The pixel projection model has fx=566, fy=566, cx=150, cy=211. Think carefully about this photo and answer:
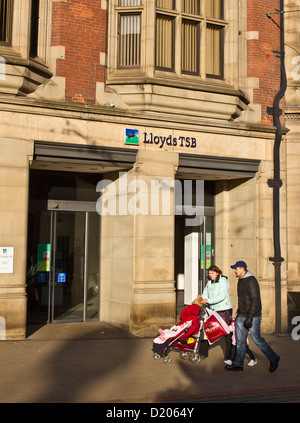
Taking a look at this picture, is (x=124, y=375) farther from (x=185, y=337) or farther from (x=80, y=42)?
(x=80, y=42)

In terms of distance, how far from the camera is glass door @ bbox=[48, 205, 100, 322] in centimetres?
1342

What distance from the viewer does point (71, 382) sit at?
7.93 metres

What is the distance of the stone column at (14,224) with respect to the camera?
36.3 feet

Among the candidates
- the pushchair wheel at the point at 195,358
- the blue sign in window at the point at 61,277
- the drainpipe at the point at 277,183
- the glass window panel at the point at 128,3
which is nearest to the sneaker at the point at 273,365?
the pushchair wheel at the point at 195,358

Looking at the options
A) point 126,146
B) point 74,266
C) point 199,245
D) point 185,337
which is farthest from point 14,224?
point 199,245

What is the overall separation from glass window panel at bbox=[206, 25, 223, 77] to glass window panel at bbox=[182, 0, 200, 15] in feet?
1.63

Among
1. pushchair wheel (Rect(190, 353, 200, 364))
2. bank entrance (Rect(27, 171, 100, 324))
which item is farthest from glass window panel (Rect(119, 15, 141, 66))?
pushchair wheel (Rect(190, 353, 200, 364))

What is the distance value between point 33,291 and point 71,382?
551cm

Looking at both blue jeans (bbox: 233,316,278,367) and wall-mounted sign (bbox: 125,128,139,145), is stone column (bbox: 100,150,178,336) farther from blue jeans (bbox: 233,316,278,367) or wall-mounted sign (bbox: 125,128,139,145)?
blue jeans (bbox: 233,316,278,367)

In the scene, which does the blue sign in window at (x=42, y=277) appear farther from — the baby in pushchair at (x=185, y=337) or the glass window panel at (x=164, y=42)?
the glass window panel at (x=164, y=42)

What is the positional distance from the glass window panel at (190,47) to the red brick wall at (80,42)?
1976 mm
